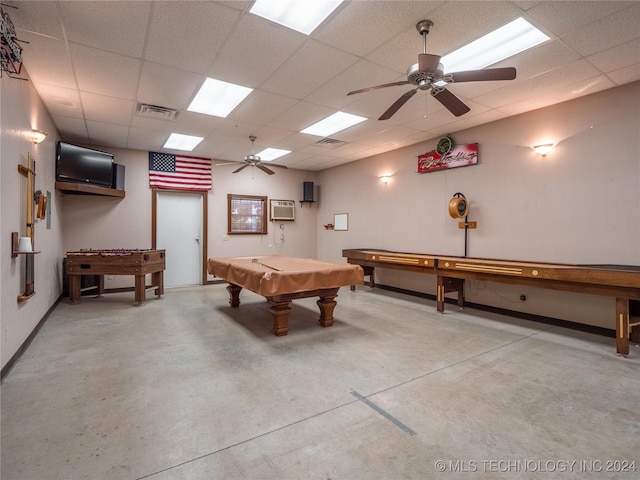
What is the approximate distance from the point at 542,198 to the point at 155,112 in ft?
18.7

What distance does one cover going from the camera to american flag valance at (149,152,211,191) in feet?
22.6

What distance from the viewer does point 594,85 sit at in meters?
3.65

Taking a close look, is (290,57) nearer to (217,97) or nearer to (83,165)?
(217,97)

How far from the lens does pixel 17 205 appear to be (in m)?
3.08

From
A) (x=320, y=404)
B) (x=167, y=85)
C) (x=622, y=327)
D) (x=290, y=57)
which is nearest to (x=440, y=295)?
(x=622, y=327)

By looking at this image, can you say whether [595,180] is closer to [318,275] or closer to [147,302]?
[318,275]

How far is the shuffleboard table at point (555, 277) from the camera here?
3188 mm

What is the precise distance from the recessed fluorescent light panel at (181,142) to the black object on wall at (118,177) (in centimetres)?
98

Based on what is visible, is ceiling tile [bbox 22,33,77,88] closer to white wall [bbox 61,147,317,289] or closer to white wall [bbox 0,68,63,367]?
white wall [bbox 0,68,63,367]

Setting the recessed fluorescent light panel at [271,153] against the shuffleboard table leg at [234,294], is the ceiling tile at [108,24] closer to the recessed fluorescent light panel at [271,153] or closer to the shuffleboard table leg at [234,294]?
the shuffleboard table leg at [234,294]

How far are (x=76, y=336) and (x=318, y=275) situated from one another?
120 inches

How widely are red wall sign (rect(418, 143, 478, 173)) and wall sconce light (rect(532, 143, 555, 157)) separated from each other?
0.91m

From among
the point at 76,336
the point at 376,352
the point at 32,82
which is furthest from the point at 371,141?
the point at 76,336

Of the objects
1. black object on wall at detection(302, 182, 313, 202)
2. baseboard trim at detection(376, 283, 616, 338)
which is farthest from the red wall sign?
black object on wall at detection(302, 182, 313, 202)
